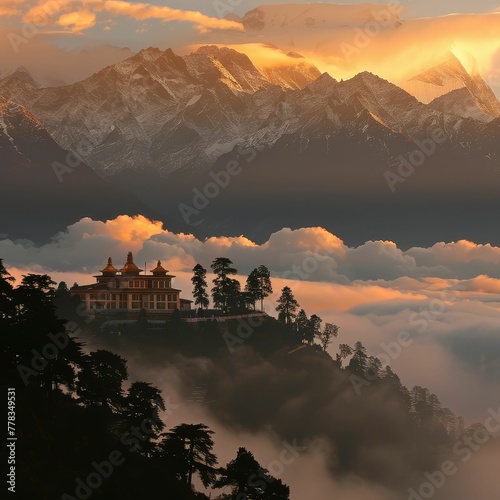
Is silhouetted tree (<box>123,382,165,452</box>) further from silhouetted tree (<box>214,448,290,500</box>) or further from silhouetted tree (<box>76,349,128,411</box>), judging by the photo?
silhouetted tree (<box>214,448,290,500</box>)

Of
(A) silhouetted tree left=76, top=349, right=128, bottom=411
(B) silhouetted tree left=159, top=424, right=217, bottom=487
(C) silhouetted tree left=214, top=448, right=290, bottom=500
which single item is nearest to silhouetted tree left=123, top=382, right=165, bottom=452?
(A) silhouetted tree left=76, top=349, right=128, bottom=411

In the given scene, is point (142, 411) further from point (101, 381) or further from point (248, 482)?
point (248, 482)

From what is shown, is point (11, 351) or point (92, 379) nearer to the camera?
point (11, 351)

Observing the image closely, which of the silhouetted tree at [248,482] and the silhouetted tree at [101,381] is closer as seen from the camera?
the silhouetted tree at [248,482]

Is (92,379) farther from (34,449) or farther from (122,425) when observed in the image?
(34,449)

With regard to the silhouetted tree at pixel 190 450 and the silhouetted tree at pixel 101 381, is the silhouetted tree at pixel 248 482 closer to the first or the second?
the silhouetted tree at pixel 190 450

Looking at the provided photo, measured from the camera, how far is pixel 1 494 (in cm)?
13112

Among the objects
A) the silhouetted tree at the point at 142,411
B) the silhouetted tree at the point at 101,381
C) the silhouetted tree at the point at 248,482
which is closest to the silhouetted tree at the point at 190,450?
the silhouetted tree at the point at 248,482

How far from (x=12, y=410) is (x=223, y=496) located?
124 ft

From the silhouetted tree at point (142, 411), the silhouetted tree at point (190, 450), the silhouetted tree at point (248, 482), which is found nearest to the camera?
the silhouetted tree at point (190, 450)

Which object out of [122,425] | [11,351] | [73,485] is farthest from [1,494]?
[122,425]

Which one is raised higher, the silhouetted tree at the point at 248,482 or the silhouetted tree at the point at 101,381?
the silhouetted tree at the point at 101,381

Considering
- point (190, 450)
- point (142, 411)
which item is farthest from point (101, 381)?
point (190, 450)

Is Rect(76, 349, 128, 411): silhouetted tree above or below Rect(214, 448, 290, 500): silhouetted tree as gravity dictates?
above
